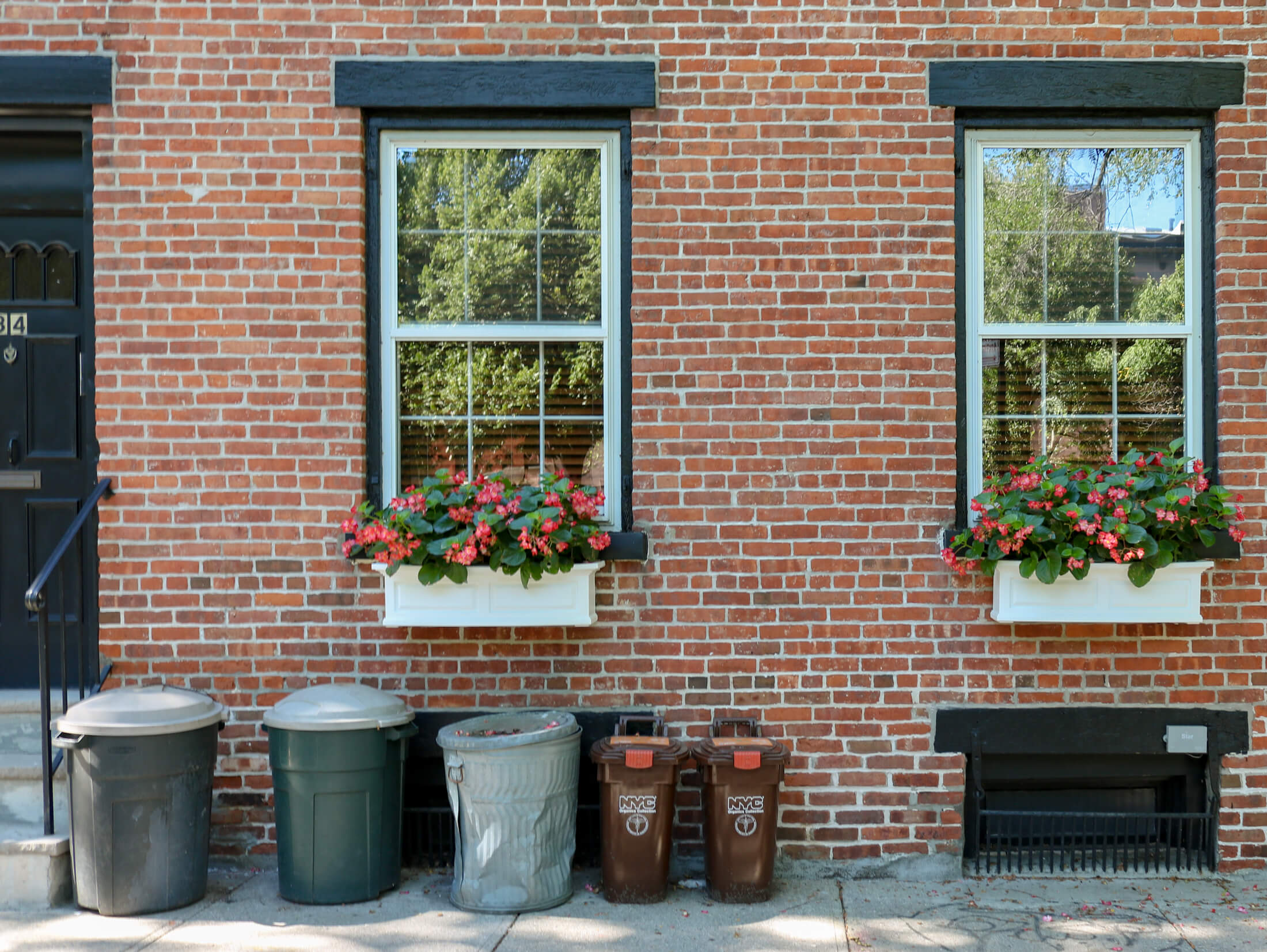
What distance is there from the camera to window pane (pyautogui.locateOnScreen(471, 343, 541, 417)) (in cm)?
516

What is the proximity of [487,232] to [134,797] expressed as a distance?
2.91m

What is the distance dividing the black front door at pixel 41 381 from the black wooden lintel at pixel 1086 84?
163 inches

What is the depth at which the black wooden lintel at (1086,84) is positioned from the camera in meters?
4.98

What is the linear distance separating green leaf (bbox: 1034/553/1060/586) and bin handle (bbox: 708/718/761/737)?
4.61 ft

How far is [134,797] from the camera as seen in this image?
13.8ft

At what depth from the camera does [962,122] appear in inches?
200

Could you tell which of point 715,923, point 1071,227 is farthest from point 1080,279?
point 715,923

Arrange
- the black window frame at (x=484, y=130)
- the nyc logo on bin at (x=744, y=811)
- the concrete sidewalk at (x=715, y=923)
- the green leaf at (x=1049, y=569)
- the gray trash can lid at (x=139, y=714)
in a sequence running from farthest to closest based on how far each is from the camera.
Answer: the black window frame at (x=484, y=130) < the green leaf at (x=1049, y=569) < the nyc logo on bin at (x=744, y=811) < the gray trash can lid at (x=139, y=714) < the concrete sidewalk at (x=715, y=923)

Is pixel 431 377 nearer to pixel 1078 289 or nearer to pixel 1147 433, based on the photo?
pixel 1078 289

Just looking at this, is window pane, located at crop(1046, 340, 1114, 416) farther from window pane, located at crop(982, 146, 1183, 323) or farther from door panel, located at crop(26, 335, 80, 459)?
door panel, located at crop(26, 335, 80, 459)

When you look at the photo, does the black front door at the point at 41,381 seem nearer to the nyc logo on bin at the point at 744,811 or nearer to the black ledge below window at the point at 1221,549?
the nyc logo on bin at the point at 744,811

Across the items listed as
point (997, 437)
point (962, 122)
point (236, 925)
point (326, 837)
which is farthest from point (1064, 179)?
point (236, 925)

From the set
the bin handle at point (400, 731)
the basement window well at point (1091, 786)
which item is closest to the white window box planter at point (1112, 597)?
the basement window well at point (1091, 786)

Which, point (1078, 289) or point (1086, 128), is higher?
point (1086, 128)
